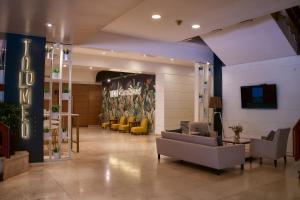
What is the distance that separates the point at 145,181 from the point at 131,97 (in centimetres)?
1014

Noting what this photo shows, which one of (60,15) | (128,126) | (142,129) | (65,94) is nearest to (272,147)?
(65,94)

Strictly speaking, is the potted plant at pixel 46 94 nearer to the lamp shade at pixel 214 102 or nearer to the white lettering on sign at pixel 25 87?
the white lettering on sign at pixel 25 87

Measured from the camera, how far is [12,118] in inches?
226

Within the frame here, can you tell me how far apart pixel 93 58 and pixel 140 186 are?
23.2ft

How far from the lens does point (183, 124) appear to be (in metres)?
9.88

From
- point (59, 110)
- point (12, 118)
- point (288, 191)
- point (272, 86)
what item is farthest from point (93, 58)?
point (288, 191)

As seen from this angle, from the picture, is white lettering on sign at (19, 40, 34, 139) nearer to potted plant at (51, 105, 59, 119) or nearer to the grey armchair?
potted plant at (51, 105, 59, 119)

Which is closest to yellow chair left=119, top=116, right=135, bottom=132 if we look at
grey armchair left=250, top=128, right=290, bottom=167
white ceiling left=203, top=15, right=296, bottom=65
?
white ceiling left=203, top=15, right=296, bottom=65

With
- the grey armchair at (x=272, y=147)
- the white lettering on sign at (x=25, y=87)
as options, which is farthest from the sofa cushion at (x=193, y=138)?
the white lettering on sign at (x=25, y=87)

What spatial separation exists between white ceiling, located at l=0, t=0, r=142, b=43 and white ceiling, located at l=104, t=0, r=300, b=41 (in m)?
1.04

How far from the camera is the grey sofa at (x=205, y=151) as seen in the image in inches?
219

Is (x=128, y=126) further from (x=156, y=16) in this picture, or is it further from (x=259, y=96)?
(x=156, y=16)

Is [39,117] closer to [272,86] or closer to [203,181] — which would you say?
[203,181]

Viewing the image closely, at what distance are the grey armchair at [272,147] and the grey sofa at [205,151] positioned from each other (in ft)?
2.69
